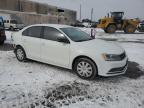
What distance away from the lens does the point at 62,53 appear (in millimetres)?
6445

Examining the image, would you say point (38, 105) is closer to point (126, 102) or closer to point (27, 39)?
point (126, 102)

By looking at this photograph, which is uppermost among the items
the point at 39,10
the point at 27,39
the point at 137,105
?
the point at 39,10

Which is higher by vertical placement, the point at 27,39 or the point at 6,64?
the point at 27,39

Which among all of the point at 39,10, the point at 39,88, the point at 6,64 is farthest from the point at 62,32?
the point at 39,10

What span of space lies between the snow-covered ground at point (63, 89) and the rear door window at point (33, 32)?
46.0 inches

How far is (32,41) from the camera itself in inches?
289

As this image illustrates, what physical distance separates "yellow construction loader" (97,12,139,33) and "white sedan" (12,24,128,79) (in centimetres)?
2000

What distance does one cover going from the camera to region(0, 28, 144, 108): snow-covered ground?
15.0ft

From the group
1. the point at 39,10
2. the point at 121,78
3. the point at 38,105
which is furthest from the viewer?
the point at 39,10

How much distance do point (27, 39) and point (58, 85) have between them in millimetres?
2680

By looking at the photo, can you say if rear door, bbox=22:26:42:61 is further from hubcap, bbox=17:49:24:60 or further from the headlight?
the headlight

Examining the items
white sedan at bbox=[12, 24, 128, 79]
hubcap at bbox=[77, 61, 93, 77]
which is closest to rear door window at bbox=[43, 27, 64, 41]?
white sedan at bbox=[12, 24, 128, 79]

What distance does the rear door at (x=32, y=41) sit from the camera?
23.6 feet

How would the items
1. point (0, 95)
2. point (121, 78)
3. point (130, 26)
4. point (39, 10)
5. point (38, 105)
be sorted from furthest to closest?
point (39, 10) < point (130, 26) < point (121, 78) < point (0, 95) < point (38, 105)
